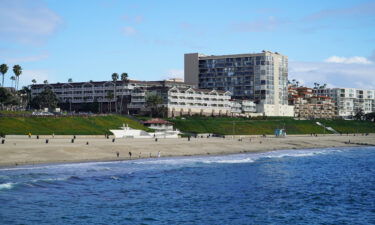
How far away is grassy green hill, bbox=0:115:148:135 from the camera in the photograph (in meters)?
109

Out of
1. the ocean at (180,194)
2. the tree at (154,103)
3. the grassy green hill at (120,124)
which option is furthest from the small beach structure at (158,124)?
the ocean at (180,194)

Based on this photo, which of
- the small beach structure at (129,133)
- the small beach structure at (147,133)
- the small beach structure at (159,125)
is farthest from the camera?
the small beach structure at (159,125)

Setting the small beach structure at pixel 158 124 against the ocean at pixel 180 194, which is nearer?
the ocean at pixel 180 194

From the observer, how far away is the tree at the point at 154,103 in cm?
16900

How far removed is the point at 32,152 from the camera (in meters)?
73.9

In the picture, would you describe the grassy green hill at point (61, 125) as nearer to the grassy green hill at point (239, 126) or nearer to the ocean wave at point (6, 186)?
the grassy green hill at point (239, 126)

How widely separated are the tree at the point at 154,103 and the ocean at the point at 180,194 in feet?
304

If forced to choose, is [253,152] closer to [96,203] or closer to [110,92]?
[96,203]

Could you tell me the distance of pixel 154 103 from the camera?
169250 millimetres

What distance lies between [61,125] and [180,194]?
7609cm

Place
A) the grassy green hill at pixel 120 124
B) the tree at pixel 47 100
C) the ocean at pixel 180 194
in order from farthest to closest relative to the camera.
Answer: the tree at pixel 47 100
the grassy green hill at pixel 120 124
the ocean at pixel 180 194

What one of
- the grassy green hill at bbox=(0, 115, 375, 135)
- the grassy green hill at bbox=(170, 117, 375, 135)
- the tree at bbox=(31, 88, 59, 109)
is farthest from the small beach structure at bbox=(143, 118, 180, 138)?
the tree at bbox=(31, 88, 59, 109)

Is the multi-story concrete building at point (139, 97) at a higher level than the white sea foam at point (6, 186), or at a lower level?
higher

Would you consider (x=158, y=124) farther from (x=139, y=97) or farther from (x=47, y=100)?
(x=47, y=100)
